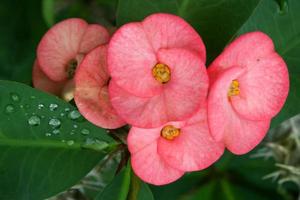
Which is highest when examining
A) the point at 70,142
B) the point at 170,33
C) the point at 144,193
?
the point at 170,33

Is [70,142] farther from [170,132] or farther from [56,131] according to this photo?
[170,132]

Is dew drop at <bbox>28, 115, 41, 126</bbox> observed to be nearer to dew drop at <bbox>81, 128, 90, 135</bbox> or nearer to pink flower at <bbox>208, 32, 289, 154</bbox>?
dew drop at <bbox>81, 128, 90, 135</bbox>

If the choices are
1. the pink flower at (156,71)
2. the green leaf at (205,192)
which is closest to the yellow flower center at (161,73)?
the pink flower at (156,71)

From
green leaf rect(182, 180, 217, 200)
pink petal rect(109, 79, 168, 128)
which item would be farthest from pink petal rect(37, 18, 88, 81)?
green leaf rect(182, 180, 217, 200)

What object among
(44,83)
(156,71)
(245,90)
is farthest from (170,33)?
(44,83)

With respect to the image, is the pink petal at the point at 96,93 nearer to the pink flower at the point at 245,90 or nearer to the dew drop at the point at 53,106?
the dew drop at the point at 53,106

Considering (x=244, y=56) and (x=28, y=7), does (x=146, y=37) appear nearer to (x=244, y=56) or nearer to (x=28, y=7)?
(x=244, y=56)

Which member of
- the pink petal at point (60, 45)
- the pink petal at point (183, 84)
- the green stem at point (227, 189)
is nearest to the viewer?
the pink petal at point (183, 84)
